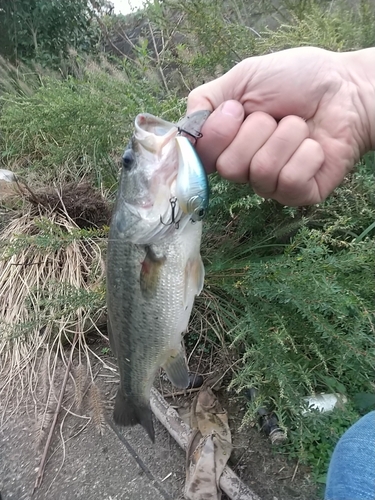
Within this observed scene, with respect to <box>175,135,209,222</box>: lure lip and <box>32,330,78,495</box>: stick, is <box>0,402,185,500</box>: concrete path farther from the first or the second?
<box>175,135,209,222</box>: lure lip

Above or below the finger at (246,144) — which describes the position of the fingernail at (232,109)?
above

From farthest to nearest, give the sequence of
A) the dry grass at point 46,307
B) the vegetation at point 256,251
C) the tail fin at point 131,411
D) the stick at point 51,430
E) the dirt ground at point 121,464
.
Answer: the dry grass at point 46,307 < the stick at point 51,430 < the dirt ground at point 121,464 < the vegetation at point 256,251 < the tail fin at point 131,411

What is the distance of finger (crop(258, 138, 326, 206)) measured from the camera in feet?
4.31

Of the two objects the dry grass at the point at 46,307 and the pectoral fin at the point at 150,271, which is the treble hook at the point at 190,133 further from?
the dry grass at the point at 46,307

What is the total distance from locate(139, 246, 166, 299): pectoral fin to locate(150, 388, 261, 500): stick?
107 centimetres

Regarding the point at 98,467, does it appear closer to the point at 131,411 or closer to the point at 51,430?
the point at 51,430

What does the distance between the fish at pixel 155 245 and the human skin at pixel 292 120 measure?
15 cm

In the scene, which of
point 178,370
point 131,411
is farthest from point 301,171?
point 131,411

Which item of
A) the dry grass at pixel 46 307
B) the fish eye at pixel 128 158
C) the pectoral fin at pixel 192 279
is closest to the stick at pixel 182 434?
the dry grass at pixel 46 307

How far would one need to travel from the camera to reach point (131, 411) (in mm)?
1589

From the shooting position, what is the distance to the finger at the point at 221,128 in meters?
1.25

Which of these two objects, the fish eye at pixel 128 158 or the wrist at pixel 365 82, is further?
the wrist at pixel 365 82

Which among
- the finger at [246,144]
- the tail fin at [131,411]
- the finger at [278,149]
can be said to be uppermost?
the finger at [246,144]

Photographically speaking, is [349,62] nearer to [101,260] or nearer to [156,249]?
[156,249]
